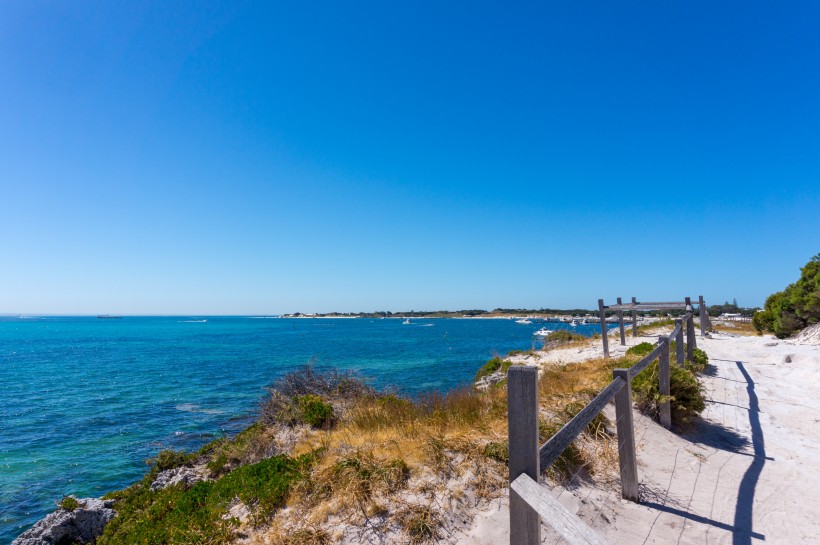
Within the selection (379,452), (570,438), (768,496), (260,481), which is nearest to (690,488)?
(768,496)

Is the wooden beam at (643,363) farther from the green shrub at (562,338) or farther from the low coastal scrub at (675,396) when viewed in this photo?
the green shrub at (562,338)

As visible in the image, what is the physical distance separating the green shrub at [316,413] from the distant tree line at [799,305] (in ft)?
80.9

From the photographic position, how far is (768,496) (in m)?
5.95

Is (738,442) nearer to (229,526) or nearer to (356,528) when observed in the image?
(356,528)

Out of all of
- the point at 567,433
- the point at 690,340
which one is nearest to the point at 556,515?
the point at 567,433

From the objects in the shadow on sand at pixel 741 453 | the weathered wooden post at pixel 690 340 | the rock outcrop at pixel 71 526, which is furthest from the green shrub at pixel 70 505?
the weathered wooden post at pixel 690 340

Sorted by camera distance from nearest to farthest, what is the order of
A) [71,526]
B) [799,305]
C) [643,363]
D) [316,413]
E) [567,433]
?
[567,433] → [643,363] → [71,526] → [316,413] → [799,305]

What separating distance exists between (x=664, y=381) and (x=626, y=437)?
3.40m

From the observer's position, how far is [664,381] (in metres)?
8.23

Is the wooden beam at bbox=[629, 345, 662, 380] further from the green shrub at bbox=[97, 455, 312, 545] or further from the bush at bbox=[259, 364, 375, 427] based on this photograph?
the bush at bbox=[259, 364, 375, 427]

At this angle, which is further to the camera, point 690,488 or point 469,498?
point 690,488

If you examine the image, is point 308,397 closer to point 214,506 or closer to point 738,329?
point 214,506

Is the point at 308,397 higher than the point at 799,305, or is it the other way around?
the point at 799,305

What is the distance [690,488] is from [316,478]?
218 inches
